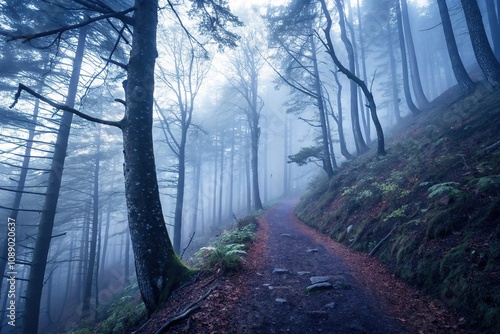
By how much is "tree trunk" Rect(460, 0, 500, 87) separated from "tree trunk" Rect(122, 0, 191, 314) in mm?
14522

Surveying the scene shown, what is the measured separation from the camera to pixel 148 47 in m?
5.12

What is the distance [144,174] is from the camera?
4.59 metres

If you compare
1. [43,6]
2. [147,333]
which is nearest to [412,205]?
[147,333]

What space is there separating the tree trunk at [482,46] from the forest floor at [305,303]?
38.1 feet

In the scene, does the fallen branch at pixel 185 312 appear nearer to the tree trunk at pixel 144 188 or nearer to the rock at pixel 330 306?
the tree trunk at pixel 144 188

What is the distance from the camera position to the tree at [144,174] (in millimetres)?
4395

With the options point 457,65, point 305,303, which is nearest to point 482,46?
point 457,65

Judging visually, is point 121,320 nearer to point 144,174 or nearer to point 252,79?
point 144,174

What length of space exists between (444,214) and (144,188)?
254 inches

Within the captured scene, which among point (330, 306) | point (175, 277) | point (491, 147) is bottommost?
point (330, 306)

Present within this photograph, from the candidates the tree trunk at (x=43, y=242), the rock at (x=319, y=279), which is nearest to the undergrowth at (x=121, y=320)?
the tree trunk at (x=43, y=242)

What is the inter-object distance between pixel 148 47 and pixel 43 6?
7949 mm

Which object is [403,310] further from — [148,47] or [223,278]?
[148,47]

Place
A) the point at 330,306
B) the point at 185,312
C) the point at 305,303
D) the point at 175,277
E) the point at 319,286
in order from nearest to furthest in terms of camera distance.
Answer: the point at 185,312 < the point at 330,306 < the point at 305,303 < the point at 319,286 < the point at 175,277
